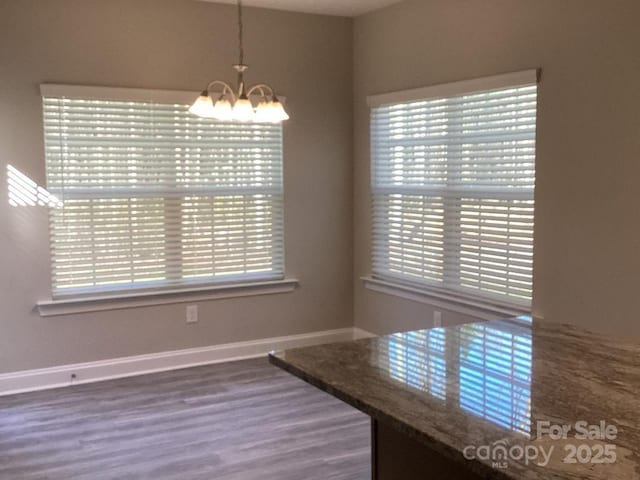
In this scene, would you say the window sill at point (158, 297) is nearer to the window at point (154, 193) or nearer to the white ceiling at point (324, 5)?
the window at point (154, 193)

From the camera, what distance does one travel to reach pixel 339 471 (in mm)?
3197

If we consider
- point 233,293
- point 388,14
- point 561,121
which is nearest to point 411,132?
point 388,14

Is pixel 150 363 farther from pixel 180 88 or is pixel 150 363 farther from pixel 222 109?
pixel 222 109

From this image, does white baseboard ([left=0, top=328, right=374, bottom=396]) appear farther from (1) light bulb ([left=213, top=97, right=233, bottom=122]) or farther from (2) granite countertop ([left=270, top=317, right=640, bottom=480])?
(2) granite countertop ([left=270, top=317, right=640, bottom=480])

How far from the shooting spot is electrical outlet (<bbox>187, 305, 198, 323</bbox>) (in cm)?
489

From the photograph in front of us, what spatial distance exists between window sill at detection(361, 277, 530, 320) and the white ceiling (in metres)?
2.01

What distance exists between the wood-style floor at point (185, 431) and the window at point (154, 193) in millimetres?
769

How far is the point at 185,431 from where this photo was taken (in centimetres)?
369

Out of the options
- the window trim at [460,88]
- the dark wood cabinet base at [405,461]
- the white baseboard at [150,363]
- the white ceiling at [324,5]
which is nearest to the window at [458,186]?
the window trim at [460,88]

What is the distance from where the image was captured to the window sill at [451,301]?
4.10 m

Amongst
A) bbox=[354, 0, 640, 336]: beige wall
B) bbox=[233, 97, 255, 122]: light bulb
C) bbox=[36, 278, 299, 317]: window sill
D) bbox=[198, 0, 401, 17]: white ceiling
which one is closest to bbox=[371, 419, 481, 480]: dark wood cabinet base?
bbox=[233, 97, 255, 122]: light bulb

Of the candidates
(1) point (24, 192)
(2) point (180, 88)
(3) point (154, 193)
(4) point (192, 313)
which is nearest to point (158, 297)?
(4) point (192, 313)

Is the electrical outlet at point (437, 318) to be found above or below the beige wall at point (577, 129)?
below

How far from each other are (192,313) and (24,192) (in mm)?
1397
